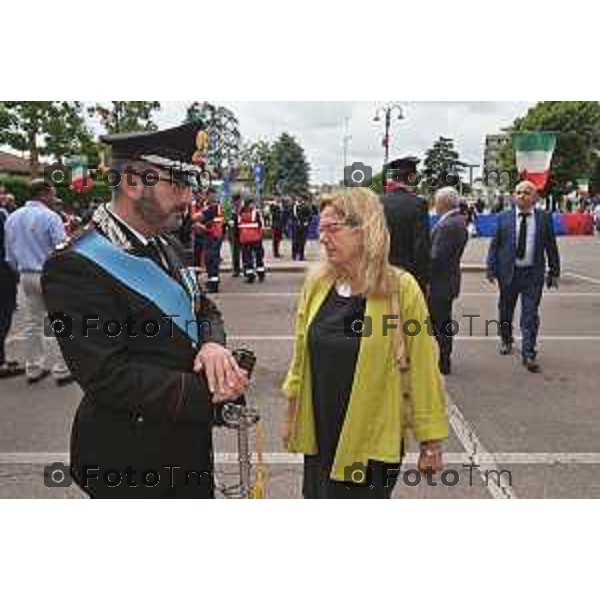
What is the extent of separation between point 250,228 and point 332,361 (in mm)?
10949

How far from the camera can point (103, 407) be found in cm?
218

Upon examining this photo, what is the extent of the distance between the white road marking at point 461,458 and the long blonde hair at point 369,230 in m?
2.07

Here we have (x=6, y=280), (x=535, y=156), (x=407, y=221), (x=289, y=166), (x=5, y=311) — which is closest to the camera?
(x=407, y=221)

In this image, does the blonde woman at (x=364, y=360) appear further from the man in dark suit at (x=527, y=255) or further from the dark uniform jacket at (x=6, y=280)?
the dark uniform jacket at (x=6, y=280)

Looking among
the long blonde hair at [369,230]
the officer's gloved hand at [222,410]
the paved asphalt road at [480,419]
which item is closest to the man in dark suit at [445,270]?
the paved asphalt road at [480,419]

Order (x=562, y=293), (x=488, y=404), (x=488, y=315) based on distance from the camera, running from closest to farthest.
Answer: (x=488, y=404) → (x=488, y=315) → (x=562, y=293)

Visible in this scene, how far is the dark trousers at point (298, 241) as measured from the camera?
17.8 meters

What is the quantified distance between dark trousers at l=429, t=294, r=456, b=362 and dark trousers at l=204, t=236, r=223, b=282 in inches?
257

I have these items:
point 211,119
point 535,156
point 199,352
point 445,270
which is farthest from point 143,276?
point 535,156

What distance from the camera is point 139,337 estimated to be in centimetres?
207

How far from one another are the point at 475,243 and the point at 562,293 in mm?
13487

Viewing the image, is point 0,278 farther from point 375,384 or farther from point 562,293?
point 562,293

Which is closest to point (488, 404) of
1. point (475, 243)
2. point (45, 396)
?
point (45, 396)

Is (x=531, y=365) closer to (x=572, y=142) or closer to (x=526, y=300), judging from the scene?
(x=526, y=300)
